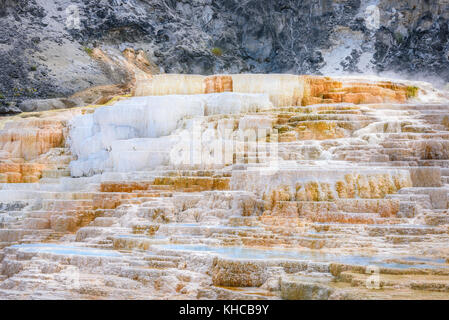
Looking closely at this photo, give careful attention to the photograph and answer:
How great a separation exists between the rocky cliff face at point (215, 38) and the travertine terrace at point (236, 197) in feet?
29.3

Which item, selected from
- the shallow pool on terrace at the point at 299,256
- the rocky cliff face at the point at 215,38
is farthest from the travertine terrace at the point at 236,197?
the rocky cliff face at the point at 215,38

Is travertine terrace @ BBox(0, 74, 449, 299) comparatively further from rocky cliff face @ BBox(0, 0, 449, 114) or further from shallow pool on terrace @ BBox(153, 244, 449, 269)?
rocky cliff face @ BBox(0, 0, 449, 114)

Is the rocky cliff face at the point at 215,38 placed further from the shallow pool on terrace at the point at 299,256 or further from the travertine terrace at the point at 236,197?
the shallow pool on terrace at the point at 299,256

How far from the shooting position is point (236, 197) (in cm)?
812

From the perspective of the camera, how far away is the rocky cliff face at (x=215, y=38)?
2369 cm

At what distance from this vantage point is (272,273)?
5418mm

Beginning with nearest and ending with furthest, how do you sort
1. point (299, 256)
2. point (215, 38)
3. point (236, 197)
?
point (299, 256), point (236, 197), point (215, 38)

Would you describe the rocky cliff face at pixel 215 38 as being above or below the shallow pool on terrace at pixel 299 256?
above

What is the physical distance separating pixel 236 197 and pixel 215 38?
22.7 meters

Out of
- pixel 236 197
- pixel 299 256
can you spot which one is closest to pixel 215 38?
pixel 236 197

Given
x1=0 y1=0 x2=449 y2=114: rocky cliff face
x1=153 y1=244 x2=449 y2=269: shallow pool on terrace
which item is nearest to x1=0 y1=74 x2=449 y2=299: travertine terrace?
x1=153 y1=244 x2=449 y2=269: shallow pool on terrace

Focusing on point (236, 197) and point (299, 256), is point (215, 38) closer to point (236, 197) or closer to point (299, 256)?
point (236, 197)
